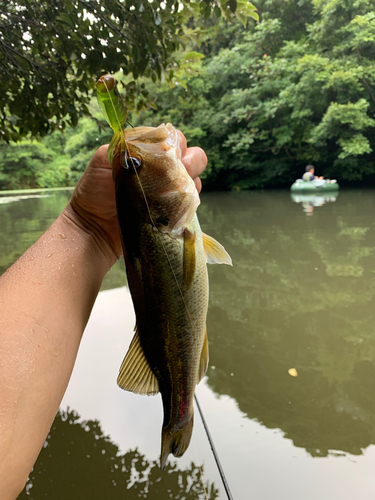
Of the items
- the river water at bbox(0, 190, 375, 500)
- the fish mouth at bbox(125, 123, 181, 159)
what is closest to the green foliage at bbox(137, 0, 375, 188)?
the river water at bbox(0, 190, 375, 500)

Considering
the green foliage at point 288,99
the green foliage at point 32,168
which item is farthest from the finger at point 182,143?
the green foliage at point 32,168

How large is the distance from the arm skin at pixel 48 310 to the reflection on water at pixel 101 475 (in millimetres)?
1075

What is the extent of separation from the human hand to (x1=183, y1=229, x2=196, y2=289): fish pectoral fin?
1.05ft

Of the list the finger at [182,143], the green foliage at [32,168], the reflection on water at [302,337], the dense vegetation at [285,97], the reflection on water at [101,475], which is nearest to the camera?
the finger at [182,143]

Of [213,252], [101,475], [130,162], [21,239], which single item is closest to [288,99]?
[21,239]

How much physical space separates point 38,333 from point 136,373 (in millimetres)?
382

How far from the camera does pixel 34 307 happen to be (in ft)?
3.67

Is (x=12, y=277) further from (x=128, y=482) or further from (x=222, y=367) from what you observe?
(x=222, y=367)

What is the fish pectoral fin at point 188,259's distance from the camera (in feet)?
3.99

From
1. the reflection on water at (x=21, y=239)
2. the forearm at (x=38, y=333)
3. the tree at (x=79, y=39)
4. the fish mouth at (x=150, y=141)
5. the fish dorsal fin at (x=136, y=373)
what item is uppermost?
the tree at (x=79, y=39)

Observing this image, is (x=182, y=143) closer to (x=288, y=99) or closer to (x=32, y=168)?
(x=288, y=99)

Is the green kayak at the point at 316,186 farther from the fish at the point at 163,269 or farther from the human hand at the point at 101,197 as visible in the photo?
the fish at the point at 163,269

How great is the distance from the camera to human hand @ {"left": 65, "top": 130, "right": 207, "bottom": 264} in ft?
4.59

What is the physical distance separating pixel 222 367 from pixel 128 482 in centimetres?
116
